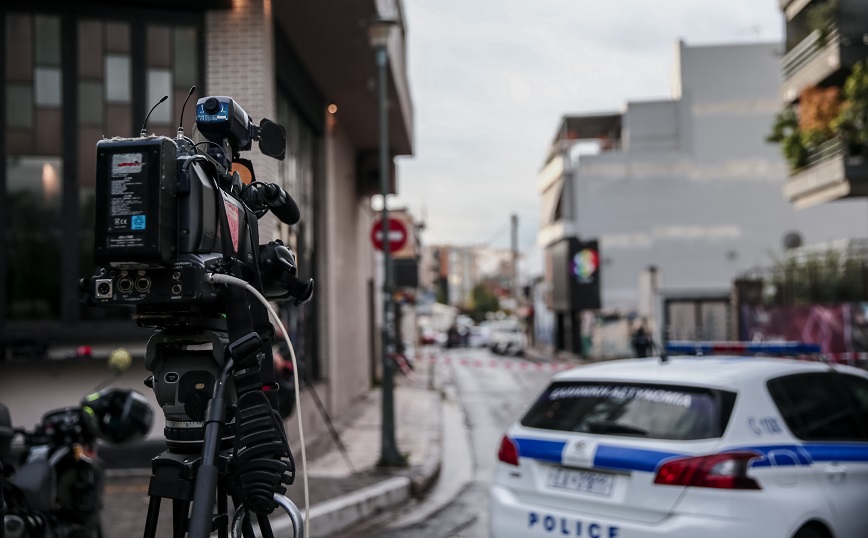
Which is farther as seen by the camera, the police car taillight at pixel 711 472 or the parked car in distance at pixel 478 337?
the parked car in distance at pixel 478 337

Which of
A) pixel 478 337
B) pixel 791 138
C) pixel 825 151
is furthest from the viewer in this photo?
pixel 478 337

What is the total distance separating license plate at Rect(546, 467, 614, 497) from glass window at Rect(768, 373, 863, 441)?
1117mm

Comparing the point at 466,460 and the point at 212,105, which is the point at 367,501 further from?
the point at 212,105

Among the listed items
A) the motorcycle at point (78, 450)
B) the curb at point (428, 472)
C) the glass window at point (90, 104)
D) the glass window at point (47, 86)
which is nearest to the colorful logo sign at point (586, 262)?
the curb at point (428, 472)

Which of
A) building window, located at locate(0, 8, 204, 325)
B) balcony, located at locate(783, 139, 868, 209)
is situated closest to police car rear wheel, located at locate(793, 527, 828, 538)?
building window, located at locate(0, 8, 204, 325)

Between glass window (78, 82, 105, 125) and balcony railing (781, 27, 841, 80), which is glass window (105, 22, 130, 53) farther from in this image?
balcony railing (781, 27, 841, 80)

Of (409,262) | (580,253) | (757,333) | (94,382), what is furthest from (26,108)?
(580,253)

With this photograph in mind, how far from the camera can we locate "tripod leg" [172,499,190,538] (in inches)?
103

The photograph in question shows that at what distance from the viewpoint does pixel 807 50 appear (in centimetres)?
2308

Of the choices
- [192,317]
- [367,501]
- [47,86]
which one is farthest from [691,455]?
[47,86]

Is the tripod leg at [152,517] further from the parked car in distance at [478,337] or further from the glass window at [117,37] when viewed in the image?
the parked car in distance at [478,337]

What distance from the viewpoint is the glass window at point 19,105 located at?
9.40 meters

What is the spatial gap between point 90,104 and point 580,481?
22.7ft

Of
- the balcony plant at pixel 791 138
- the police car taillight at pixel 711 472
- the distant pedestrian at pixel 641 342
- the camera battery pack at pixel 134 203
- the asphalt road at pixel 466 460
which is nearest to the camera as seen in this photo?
the camera battery pack at pixel 134 203
